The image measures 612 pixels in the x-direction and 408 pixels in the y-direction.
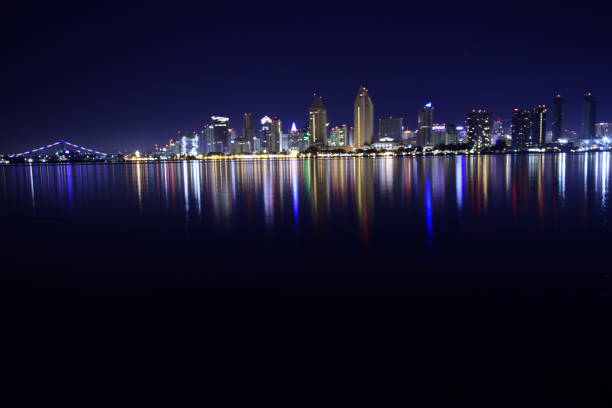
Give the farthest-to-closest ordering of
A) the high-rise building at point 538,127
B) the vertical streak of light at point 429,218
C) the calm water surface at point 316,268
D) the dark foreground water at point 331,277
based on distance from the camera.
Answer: the high-rise building at point 538,127 < the vertical streak of light at point 429,218 < the calm water surface at point 316,268 < the dark foreground water at point 331,277

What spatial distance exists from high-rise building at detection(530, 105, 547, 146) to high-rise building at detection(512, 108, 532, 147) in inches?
47.6

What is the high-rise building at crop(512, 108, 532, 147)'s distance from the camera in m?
187

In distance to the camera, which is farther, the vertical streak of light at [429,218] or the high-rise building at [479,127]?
the high-rise building at [479,127]

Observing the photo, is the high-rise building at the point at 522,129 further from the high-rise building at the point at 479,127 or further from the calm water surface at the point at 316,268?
the calm water surface at the point at 316,268

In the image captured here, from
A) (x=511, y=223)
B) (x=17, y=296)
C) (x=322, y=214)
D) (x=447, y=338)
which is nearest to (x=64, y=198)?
(x=322, y=214)

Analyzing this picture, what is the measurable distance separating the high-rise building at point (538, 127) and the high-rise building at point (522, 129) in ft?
3.97

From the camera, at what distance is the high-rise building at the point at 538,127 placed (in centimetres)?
18650

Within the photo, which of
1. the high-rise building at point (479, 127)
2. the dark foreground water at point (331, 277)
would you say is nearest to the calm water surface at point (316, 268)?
the dark foreground water at point (331, 277)

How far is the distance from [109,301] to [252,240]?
14.3 ft

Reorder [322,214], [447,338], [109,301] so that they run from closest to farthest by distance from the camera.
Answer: [447,338] < [109,301] < [322,214]

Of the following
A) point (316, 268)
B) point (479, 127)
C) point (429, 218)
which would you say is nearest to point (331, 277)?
point (316, 268)

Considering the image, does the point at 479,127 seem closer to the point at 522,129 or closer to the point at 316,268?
the point at 522,129

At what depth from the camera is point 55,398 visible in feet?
12.2

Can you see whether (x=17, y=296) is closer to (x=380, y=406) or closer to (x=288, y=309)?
(x=288, y=309)
